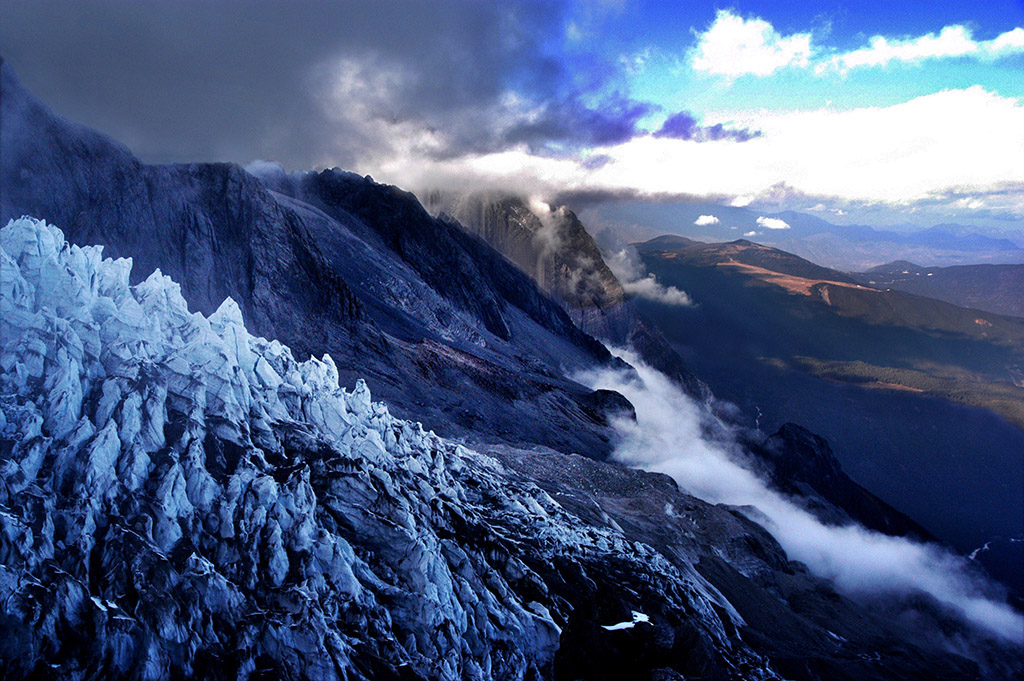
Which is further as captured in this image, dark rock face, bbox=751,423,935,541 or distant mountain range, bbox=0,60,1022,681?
dark rock face, bbox=751,423,935,541

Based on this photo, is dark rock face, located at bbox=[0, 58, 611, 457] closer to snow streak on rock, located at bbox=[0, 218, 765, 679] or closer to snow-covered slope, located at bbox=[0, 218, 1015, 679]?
snow-covered slope, located at bbox=[0, 218, 1015, 679]

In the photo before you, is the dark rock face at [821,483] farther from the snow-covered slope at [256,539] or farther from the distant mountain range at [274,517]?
the snow-covered slope at [256,539]

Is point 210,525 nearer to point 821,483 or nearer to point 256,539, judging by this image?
point 256,539

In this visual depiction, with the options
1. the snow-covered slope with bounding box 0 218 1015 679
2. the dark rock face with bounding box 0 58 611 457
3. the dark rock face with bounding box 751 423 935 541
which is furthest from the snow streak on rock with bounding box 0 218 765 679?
the dark rock face with bounding box 751 423 935 541

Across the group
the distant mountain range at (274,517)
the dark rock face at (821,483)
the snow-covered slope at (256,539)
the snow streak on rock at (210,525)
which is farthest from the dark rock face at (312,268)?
the dark rock face at (821,483)

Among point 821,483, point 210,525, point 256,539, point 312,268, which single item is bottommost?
point 821,483

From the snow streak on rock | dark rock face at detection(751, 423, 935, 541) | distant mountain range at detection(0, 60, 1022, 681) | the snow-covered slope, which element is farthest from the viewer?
dark rock face at detection(751, 423, 935, 541)

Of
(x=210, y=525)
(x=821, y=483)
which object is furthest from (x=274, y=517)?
(x=821, y=483)
